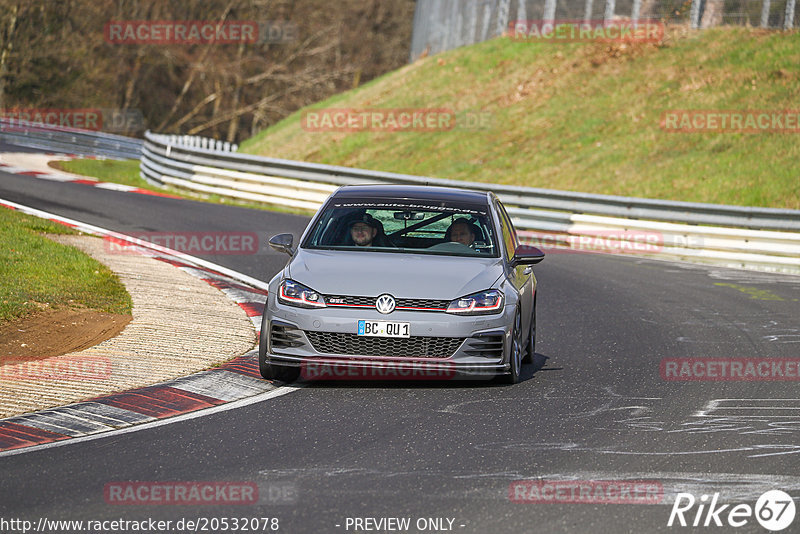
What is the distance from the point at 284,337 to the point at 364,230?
1.47 m

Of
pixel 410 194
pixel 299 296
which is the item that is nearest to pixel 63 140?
pixel 410 194

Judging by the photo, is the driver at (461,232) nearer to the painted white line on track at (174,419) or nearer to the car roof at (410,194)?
the car roof at (410,194)

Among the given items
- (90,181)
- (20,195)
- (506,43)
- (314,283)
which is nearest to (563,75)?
(506,43)

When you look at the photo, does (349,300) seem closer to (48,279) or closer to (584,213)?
(48,279)

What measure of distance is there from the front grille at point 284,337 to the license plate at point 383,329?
1.63 ft

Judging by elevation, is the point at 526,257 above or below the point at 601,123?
below

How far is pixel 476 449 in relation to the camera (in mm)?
7176

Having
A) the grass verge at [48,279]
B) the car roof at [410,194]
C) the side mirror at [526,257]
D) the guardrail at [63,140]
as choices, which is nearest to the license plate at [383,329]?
the side mirror at [526,257]

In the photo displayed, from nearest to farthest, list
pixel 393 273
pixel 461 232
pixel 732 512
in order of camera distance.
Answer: pixel 732 512 < pixel 393 273 < pixel 461 232

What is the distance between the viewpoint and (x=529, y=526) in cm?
555

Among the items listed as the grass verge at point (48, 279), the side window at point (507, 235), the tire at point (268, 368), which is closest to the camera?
the tire at point (268, 368)

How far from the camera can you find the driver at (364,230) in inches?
392

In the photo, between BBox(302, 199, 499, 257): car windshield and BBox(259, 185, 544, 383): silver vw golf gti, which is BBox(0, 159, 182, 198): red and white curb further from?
BBox(259, 185, 544, 383): silver vw golf gti

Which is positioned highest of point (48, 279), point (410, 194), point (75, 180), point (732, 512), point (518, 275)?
point (410, 194)
